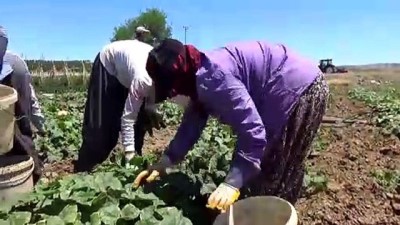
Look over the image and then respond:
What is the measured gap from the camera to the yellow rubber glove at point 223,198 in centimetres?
308

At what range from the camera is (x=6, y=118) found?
405 cm

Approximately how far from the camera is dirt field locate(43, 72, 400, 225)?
470cm

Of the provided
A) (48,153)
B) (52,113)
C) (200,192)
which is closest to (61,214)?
(200,192)

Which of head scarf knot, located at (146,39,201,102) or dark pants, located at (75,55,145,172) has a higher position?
head scarf knot, located at (146,39,201,102)

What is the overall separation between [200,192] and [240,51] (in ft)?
2.53

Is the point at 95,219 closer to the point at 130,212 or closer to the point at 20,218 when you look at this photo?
the point at 130,212

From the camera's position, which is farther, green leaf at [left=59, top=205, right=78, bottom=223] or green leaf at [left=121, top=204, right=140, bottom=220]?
green leaf at [left=121, top=204, right=140, bottom=220]

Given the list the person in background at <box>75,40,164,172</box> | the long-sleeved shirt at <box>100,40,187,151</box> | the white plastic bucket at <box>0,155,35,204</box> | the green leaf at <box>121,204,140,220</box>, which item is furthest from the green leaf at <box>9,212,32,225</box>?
the person in background at <box>75,40,164,172</box>

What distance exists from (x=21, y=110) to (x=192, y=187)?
189cm

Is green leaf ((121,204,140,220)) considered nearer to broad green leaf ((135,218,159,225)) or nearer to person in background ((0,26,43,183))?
broad green leaf ((135,218,159,225))

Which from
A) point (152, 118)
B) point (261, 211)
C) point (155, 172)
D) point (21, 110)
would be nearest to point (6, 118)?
point (155, 172)

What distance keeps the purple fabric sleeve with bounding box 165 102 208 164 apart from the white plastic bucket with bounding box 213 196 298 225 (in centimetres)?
56

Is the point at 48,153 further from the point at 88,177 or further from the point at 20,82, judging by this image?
the point at 88,177

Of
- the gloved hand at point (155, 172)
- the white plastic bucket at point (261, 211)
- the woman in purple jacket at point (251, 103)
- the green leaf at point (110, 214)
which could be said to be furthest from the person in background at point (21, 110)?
the white plastic bucket at point (261, 211)
